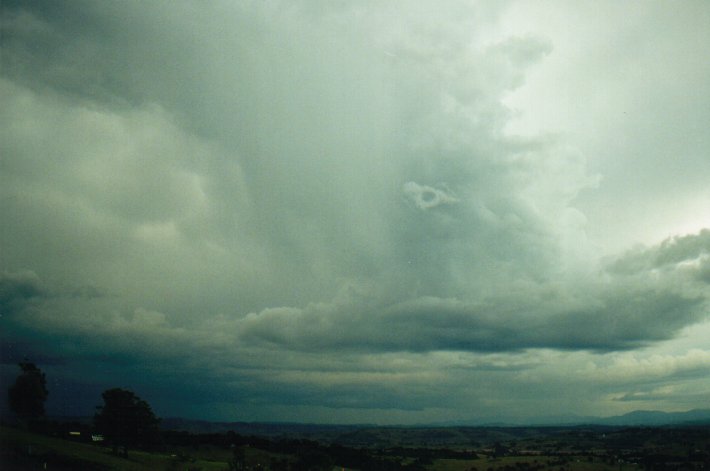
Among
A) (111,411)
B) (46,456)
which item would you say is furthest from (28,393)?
(46,456)

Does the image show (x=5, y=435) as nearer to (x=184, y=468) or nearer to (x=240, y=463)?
(x=184, y=468)

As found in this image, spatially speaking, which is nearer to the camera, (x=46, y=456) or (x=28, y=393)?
(x=46, y=456)

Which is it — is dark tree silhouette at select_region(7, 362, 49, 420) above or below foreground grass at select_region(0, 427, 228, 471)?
above

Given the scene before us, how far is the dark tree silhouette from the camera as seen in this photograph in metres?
133

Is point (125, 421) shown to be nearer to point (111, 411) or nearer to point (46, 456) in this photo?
point (111, 411)

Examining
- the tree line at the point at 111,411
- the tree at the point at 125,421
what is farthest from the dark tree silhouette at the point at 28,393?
the tree at the point at 125,421

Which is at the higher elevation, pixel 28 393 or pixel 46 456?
pixel 28 393

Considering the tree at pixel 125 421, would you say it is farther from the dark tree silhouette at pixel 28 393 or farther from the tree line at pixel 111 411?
the dark tree silhouette at pixel 28 393

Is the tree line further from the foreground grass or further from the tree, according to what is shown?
the foreground grass

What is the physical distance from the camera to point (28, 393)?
133 metres

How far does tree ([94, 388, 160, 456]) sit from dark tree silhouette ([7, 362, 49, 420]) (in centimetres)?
1454

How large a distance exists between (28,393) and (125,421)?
82.0 feet

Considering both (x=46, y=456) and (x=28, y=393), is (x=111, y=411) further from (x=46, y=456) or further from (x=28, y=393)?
(x=46, y=456)

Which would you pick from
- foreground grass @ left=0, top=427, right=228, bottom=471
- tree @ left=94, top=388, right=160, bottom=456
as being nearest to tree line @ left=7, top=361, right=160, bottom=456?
tree @ left=94, top=388, right=160, bottom=456
